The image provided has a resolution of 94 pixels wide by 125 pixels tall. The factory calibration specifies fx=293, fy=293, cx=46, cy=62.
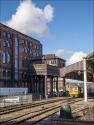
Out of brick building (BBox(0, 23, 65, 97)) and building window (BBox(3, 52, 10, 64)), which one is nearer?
brick building (BBox(0, 23, 65, 97))

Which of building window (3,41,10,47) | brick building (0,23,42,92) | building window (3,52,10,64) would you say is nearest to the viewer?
brick building (0,23,42,92)

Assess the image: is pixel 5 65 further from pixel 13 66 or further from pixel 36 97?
pixel 36 97

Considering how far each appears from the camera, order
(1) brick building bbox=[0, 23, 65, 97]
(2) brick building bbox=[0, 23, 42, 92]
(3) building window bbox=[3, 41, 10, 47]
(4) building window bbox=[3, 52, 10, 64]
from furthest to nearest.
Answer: (3) building window bbox=[3, 41, 10, 47]
(4) building window bbox=[3, 52, 10, 64]
(2) brick building bbox=[0, 23, 42, 92]
(1) brick building bbox=[0, 23, 65, 97]

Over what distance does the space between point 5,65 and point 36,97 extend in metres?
13.8

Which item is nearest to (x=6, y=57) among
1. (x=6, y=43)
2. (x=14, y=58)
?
(x=6, y=43)

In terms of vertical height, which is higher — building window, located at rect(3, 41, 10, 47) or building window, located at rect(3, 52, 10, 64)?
building window, located at rect(3, 41, 10, 47)

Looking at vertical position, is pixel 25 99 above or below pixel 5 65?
below

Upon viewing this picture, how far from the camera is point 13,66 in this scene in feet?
237

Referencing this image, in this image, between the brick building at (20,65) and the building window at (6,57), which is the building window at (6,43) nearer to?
the brick building at (20,65)

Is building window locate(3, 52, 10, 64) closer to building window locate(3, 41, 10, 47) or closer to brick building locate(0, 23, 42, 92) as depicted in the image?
brick building locate(0, 23, 42, 92)

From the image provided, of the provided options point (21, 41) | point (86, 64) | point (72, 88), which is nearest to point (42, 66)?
point (72, 88)

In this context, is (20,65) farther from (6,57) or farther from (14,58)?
(6,57)

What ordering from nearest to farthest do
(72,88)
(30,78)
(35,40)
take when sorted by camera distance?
1. (72,88)
2. (30,78)
3. (35,40)

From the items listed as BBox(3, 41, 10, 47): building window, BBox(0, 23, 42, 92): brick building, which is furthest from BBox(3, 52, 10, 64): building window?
BBox(3, 41, 10, 47): building window
